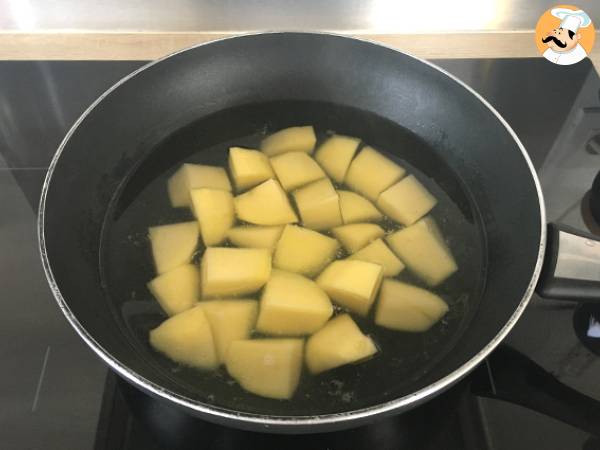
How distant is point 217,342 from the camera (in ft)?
2.56

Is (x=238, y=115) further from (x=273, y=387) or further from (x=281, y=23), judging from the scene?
(x=273, y=387)

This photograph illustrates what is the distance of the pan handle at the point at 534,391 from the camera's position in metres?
0.79

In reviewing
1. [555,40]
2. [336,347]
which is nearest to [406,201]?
[336,347]

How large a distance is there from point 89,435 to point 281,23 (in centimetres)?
89

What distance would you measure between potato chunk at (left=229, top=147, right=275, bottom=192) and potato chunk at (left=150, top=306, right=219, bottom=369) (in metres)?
0.25

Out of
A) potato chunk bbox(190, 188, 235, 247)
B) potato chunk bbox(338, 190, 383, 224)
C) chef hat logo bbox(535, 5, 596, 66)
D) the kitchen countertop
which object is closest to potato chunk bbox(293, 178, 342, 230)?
potato chunk bbox(338, 190, 383, 224)

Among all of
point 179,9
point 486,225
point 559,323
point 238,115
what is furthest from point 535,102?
point 179,9

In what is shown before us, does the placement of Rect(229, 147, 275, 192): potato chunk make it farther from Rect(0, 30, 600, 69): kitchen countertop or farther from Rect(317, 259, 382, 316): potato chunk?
Rect(0, 30, 600, 69): kitchen countertop

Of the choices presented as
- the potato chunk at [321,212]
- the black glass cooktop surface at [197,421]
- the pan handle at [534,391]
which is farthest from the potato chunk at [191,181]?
the pan handle at [534,391]

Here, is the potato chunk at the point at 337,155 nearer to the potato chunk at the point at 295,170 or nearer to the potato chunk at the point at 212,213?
the potato chunk at the point at 295,170

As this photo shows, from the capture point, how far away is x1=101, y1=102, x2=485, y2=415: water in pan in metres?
0.75

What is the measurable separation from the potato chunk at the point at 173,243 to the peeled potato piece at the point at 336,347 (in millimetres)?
233

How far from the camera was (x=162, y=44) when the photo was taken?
1211 millimetres

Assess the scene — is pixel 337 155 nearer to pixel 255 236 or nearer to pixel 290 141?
pixel 290 141
